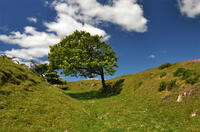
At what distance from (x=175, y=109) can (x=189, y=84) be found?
6175 mm

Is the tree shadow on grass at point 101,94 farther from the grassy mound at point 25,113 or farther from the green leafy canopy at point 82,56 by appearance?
the grassy mound at point 25,113

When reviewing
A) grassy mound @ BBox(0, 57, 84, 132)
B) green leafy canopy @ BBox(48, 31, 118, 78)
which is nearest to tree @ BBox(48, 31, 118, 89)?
green leafy canopy @ BBox(48, 31, 118, 78)

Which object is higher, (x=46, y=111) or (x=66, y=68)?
(x=66, y=68)

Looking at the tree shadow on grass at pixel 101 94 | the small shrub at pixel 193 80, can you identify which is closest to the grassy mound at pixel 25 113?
the tree shadow on grass at pixel 101 94

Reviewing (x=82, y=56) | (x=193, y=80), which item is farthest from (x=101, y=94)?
(x=193, y=80)

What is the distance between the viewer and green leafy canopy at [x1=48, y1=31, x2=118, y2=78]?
110ft

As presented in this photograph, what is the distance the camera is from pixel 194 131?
10.8 metres

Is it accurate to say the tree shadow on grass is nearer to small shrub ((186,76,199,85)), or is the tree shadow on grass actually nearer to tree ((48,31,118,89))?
tree ((48,31,118,89))

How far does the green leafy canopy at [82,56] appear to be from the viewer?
33531 mm

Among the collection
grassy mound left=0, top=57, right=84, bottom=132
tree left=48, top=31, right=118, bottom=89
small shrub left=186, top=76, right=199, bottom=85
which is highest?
tree left=48, top=31, right=118, bottom=89

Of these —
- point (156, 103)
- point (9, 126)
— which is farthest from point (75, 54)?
point (9, 126)

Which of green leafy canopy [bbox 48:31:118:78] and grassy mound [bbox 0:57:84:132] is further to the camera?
green leafy canopy [bbox 48:31:118:78]

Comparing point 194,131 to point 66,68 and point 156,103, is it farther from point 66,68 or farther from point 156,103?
point 66,68

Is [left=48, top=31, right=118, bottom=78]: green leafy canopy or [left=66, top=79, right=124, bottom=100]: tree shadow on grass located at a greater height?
[left=48, top=31, right=118, bottom=78]: green leafy canopy
